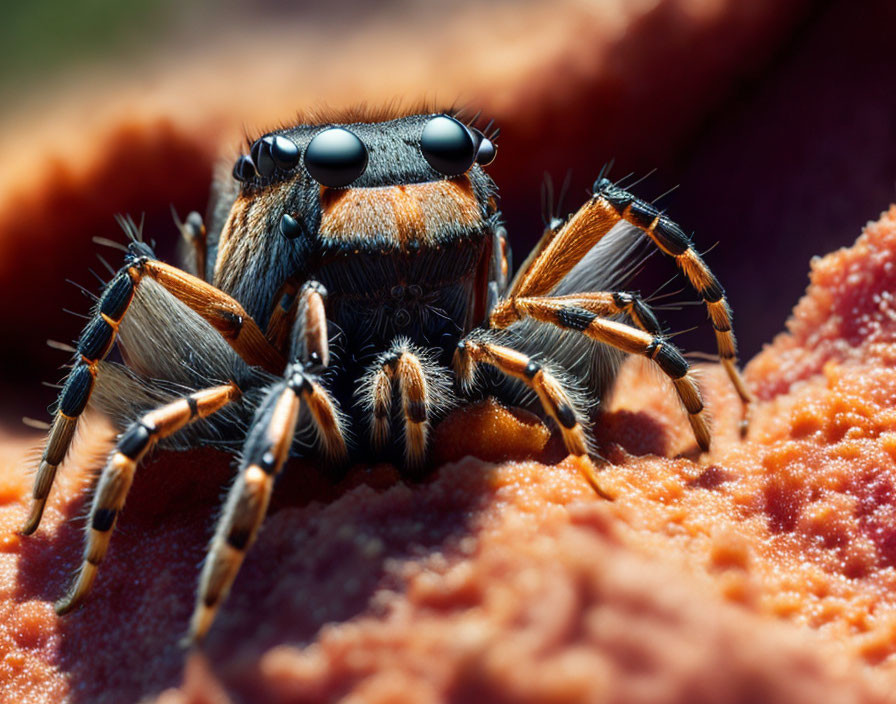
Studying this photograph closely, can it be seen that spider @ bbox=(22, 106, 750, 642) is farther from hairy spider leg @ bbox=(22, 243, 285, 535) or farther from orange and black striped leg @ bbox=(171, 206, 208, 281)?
orange and black striped leg @ bbox=(171, 206, 208, 281)

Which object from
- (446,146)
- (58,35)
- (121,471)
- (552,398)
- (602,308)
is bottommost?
(121,471)

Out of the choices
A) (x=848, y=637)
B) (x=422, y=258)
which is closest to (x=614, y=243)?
(x=422, y=258)

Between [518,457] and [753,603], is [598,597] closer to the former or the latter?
[753,603]

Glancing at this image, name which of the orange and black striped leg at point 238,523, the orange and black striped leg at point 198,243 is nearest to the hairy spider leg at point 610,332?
the orange and black striped leg at point 238,523

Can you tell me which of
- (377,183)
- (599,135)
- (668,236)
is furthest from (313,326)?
(599,135)

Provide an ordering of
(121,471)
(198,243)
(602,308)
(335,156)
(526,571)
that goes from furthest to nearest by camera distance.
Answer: (198,243) < (602,308) < (335,156) < (121,471) < (526,571)

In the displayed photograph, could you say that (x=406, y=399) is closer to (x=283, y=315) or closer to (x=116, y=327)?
(x=283, y=315)

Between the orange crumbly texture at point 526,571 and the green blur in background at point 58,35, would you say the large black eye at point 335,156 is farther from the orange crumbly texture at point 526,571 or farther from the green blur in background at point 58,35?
the green blur in background at point 58,35
